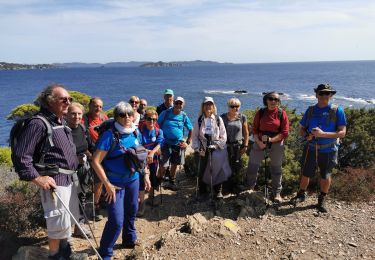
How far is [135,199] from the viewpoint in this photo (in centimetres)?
502

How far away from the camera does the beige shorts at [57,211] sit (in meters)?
3.98

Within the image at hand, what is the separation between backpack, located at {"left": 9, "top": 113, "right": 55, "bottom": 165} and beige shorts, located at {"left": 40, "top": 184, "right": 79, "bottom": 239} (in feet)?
1.46

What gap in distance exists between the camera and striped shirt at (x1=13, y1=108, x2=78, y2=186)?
3.66m

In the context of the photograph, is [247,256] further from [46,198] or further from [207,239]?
[46,198]

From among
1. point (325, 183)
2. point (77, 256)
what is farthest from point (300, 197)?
point (77, 256)

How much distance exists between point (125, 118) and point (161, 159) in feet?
10.7

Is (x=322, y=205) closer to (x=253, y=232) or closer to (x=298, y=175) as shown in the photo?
(x=298, y=175)

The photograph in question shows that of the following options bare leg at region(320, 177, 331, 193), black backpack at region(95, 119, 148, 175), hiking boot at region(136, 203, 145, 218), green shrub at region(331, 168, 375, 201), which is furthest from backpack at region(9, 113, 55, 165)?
green shrub at region(331, 168, 375, 201)

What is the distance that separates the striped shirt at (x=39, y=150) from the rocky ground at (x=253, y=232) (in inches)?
72.0

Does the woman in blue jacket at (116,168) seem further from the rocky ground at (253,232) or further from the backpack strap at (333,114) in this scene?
the backpack strap at (333,114)

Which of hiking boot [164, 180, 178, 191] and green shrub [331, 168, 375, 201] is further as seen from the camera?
hiking boot [164, 180, 178, 191]

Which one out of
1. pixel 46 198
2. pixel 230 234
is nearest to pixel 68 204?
pixel 46 198

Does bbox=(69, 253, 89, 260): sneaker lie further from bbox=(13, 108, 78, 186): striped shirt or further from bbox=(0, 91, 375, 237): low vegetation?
bbox=(0, 91, 375, 237): low vegetation

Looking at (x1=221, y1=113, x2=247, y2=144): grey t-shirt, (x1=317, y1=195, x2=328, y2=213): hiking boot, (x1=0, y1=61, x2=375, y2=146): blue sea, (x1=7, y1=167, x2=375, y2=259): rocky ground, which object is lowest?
(x1=0, y1=61, x2=375, y2=146): blue sea
